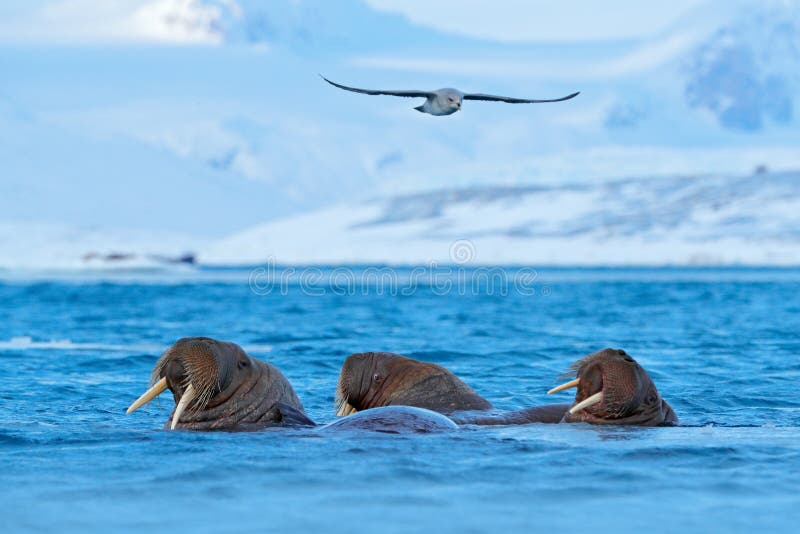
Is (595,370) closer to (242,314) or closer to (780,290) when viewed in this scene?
(242,314)

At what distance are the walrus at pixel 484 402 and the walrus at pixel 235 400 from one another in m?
0.64

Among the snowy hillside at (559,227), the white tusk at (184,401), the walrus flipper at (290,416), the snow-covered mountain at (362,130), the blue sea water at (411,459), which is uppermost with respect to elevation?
the snow-covered mountain at (362,130)

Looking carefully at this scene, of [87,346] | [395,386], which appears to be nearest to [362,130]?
[87,346]

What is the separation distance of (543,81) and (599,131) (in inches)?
505

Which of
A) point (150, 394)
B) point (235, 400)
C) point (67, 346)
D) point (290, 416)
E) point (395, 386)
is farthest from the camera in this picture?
point (67, 346)

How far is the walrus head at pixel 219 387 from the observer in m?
8.09

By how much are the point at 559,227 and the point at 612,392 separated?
79603 mm

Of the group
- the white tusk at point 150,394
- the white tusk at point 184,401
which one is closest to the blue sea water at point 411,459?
the white tusk at point 184,401

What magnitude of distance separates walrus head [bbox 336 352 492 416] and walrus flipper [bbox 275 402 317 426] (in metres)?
0.75

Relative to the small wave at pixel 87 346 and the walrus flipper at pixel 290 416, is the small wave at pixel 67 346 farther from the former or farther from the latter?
the walrus flipper at pixel 290 416

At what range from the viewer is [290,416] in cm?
860

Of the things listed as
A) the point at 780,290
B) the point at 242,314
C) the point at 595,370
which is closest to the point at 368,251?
the point at 780,290

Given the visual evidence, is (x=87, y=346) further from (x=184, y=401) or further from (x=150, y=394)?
(x=150, y=394)

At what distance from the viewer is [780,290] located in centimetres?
3800
